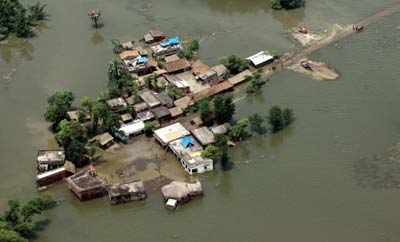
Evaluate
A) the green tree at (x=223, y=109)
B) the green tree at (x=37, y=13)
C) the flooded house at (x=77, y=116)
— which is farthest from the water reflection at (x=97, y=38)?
the green tree at (x=223, y=109)

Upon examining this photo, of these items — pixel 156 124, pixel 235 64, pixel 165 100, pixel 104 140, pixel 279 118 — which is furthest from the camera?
pixel 235 64

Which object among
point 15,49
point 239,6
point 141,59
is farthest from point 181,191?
point 239,6

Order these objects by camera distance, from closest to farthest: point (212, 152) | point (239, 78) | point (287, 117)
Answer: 1. point (212, 152)
2. point (287, 117)
3. point (239, 78)

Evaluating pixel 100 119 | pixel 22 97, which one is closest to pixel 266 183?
pixel 100 119

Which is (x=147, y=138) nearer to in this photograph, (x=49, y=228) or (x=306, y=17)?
(x=49, y=228)

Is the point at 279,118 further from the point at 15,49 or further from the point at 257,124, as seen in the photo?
the point at 15,49

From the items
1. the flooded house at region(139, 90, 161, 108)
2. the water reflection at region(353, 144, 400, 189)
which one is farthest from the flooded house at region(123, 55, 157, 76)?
the water reflection at region(353, 144, 400, 189)

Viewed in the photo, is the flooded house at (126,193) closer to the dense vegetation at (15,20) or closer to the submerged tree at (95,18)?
the submerged tree at (95,18)
